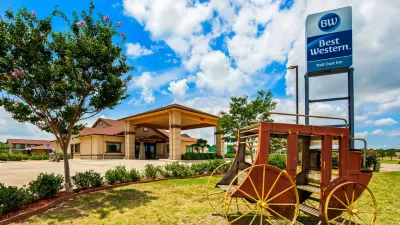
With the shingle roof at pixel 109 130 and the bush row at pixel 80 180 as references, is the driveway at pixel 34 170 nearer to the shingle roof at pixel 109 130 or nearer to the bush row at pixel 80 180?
the bush row at pixel 80 180

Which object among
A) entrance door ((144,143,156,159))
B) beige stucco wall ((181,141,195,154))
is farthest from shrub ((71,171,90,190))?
beige stucco wall ((181,141,195,154))

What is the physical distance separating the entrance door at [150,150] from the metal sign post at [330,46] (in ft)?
98.3

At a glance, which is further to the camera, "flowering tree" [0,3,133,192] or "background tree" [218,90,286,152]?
"background tree" [218,90,286,152]

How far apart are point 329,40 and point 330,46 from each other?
0.24 m

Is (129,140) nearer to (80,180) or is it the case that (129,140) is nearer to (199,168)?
(199,168)

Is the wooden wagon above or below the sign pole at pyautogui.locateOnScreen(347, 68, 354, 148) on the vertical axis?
below

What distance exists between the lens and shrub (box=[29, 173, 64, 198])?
7.64m

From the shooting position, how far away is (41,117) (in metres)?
8.91

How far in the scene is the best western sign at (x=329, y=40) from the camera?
31.3 feet

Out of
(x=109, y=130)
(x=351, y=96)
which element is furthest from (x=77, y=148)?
(x=351, y=96)

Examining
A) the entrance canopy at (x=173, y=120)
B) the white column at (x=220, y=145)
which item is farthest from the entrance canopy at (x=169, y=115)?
the white column at (x=220, y=145)

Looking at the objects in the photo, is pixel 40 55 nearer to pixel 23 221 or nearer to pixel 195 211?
pixel 23 221

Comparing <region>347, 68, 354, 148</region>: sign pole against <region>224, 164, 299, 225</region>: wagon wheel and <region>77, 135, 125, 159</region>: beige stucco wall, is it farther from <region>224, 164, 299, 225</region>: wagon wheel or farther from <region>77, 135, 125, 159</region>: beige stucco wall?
<region>77, 135, 125, 159</region>: beige stucco wall

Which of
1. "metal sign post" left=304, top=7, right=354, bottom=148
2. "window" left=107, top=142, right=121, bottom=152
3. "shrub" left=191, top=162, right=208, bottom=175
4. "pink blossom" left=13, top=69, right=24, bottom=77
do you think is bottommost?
"window" left=107, top=142, right=121, bottom=152
